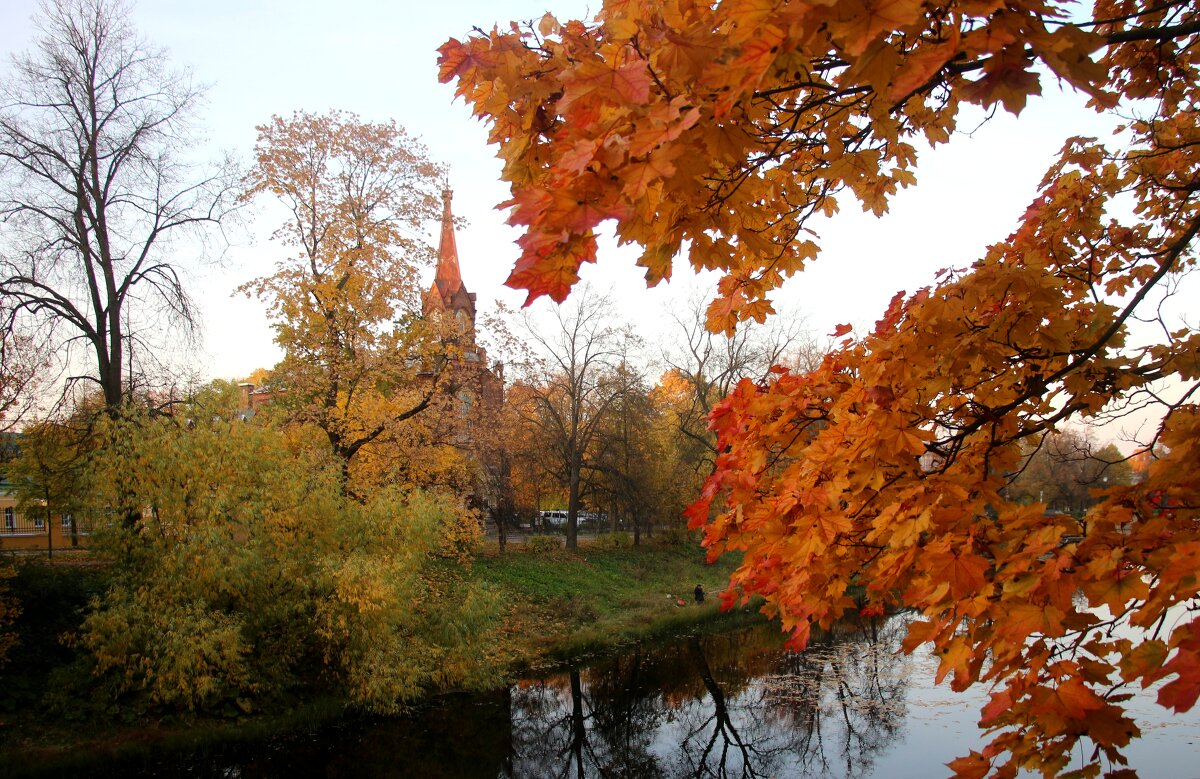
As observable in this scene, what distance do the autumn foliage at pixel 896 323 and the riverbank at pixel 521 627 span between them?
9.30 m

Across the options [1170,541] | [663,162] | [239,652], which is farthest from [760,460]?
[239,652]

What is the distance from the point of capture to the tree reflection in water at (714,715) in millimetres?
10141

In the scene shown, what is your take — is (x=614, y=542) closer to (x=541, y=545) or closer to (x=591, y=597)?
(x=541, y=545)

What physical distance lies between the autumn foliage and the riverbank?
30.5 ft

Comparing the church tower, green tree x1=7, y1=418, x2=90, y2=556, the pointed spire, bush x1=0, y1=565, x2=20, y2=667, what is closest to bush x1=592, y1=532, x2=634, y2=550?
the church tower

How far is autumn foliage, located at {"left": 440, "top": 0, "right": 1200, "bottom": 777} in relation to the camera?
1.39 m

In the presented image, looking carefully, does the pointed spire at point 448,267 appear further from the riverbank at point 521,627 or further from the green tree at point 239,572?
the green tree at point 239,572

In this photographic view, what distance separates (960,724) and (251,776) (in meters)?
9.61

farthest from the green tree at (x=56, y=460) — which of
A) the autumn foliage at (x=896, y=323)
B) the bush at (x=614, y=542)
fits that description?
the bush at (x=614, y=542)

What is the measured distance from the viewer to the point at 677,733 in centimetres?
1122

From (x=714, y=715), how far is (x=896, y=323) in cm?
1037

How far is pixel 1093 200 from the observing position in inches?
141

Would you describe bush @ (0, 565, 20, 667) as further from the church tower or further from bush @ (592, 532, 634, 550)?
bush @ (592, 532, 634, 550)

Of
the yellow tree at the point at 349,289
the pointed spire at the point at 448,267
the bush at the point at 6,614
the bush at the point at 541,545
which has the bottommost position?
the bush at the point at 541,545
